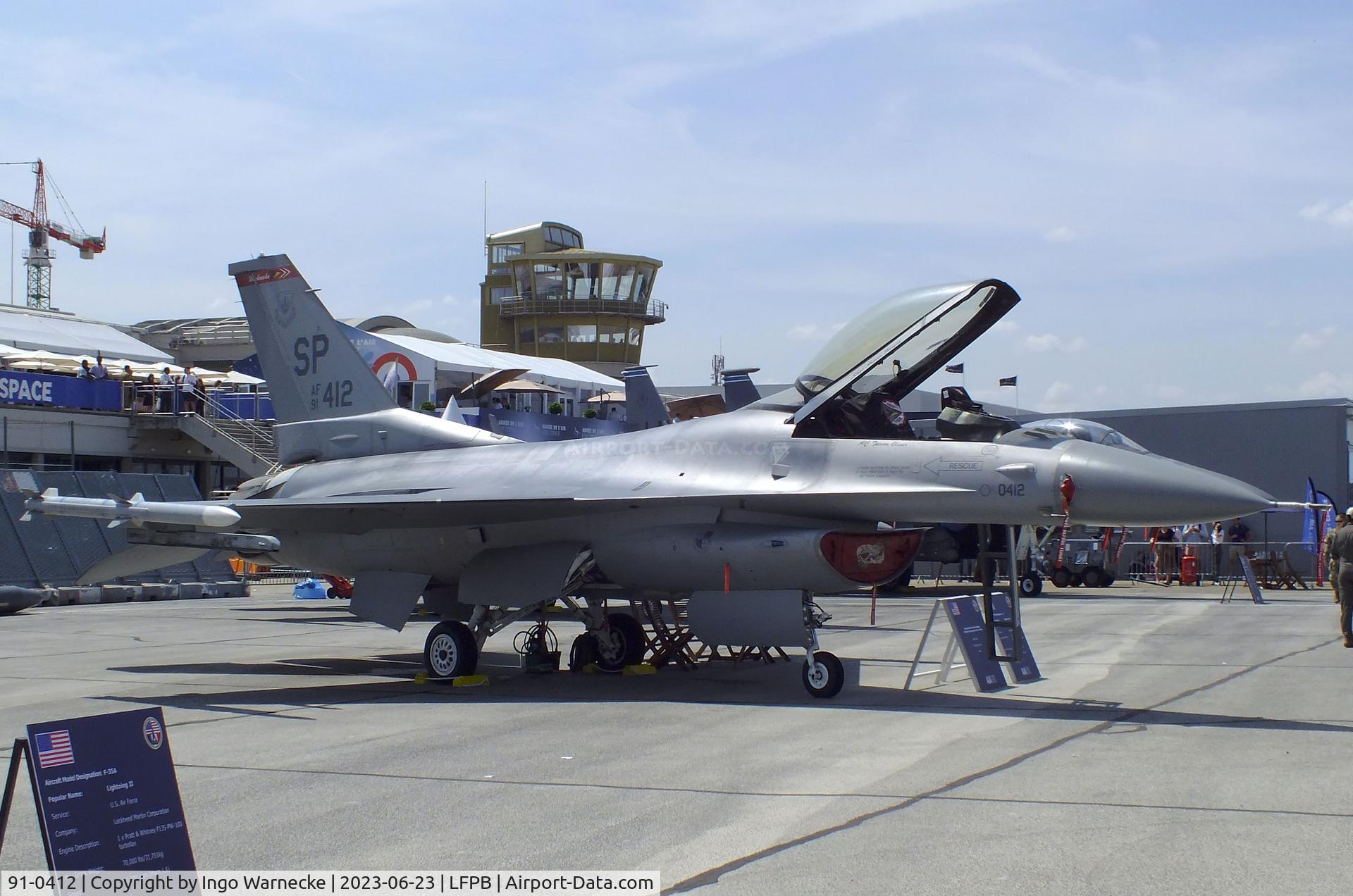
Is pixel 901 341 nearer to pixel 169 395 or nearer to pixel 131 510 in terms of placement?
pixel 131 510

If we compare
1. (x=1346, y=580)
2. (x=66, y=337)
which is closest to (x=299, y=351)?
(x=1346, y=580)

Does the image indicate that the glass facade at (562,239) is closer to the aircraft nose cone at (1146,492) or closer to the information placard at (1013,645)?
the information placard at (1013,645)

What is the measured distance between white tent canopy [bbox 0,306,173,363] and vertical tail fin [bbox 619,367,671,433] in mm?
25558

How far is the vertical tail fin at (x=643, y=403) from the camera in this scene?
27.6 metres

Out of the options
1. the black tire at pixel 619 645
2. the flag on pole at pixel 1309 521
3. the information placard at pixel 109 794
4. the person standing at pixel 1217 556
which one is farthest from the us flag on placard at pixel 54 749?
the flag on pole at pixel 1309 521

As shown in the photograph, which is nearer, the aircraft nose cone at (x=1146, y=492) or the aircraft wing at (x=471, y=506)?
the aircraft nose cone at (x=1146, y=492)

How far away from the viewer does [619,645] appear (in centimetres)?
1302

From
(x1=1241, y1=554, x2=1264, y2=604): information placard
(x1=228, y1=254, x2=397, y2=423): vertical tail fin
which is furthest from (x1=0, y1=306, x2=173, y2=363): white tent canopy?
(x1=1241, y1=554, x2=1264, y2=604): information placard

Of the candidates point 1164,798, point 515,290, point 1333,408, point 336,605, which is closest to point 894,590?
point 336,605

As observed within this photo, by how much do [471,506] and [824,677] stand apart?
361 cm

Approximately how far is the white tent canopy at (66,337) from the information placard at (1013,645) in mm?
40303

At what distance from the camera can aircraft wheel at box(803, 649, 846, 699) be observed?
1034 centimetres

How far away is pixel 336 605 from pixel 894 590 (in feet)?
39.8

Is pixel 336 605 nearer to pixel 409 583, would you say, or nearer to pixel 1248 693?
pixel 409 583
